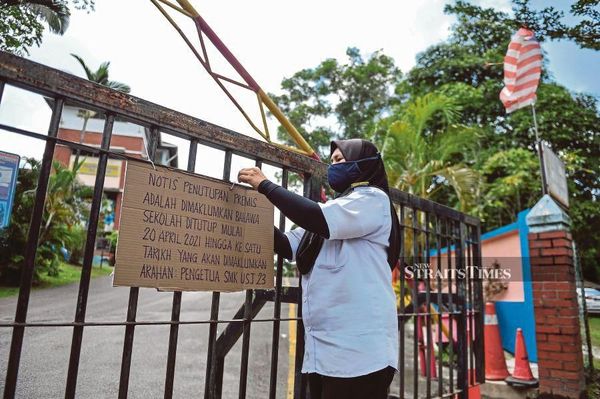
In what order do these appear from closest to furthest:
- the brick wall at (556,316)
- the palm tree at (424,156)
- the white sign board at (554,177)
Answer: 1. the brick wall at (556,316)
2. the white sign board at (554,177)
3. the palm tree at (424,156)

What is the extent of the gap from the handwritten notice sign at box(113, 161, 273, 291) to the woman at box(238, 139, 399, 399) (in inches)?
6.9

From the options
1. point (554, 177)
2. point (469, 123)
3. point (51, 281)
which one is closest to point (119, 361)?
point (554, 177)

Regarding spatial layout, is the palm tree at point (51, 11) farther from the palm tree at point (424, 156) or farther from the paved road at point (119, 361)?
the palm tree at point (424, 156)

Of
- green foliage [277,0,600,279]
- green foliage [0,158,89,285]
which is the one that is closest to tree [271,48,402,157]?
green foliage [277,0,600,279]

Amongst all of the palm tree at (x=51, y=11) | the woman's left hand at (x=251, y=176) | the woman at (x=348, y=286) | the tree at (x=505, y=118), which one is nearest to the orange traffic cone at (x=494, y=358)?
the woman at (x=348, y=286)

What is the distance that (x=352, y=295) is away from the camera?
1671mm

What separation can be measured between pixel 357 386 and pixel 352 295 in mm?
344

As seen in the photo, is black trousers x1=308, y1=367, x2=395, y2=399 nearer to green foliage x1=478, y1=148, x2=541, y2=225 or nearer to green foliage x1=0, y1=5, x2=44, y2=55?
green foliage x1=0, y1=5, x2=44, y2=55

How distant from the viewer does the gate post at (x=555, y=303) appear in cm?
408

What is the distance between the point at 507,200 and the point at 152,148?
13.9 m

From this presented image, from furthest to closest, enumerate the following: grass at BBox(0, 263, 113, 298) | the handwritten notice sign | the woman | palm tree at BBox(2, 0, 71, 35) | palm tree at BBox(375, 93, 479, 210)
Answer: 1. grass at BBox(0, 263, 113, 298)
2. palm tree at BBox(375, 93, 479, 210)
3. palm tree at BBox(2, 0, 71, 35)
4. the woman
5. the handwritten notice sign

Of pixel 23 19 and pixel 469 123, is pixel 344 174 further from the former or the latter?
pixel 469 123

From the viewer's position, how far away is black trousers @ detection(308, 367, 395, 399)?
1606mm

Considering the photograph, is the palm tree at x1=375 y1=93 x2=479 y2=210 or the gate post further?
the palm tree at x1=375 y1=93 x2=479 y2=210
